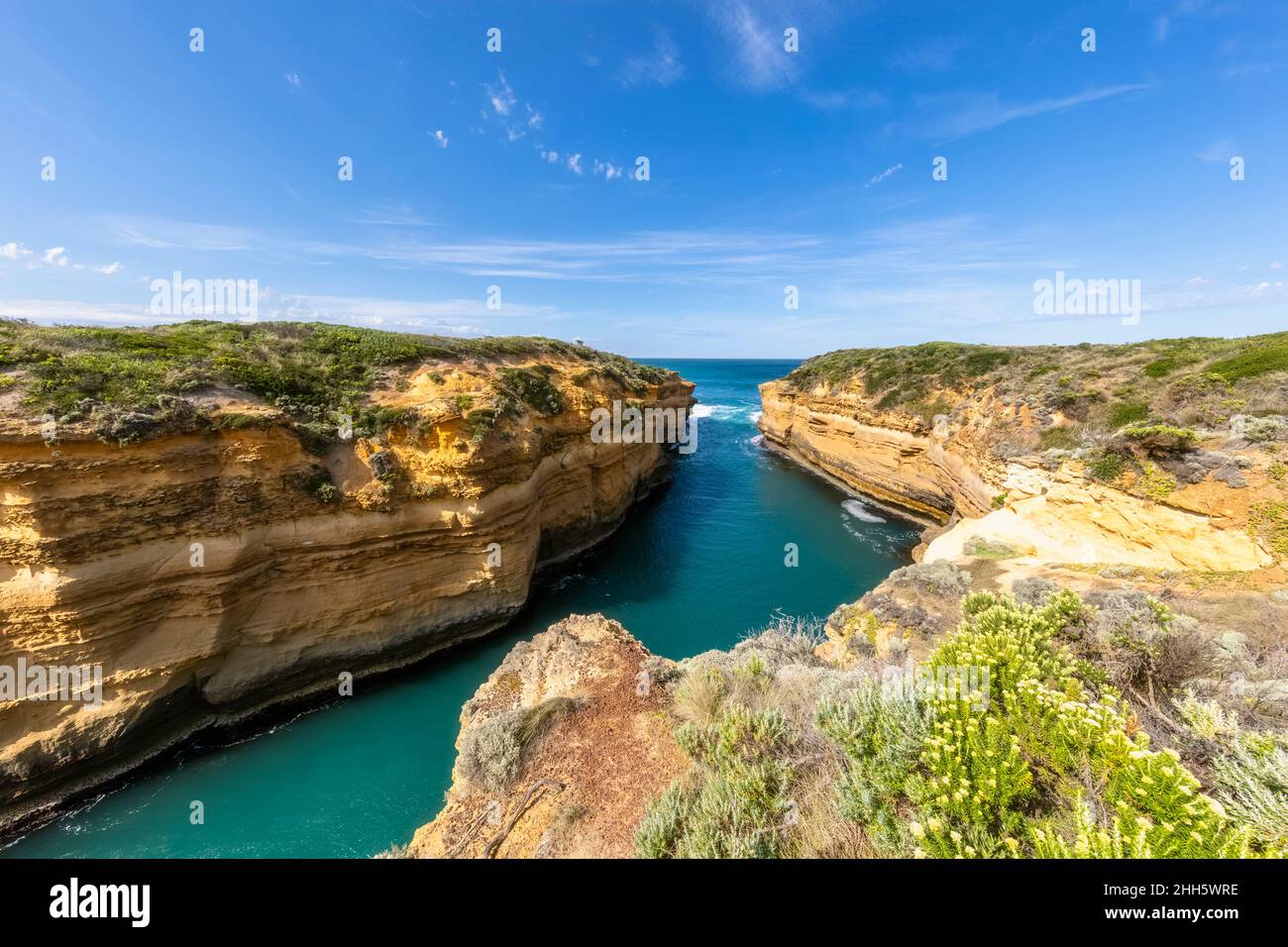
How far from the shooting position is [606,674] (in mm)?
8188

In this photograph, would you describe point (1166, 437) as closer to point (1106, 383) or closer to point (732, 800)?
point (1106, 383)

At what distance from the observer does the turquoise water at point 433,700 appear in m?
9.17

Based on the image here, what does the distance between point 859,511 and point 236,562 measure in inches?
1038

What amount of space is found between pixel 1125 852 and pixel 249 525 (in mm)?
15452

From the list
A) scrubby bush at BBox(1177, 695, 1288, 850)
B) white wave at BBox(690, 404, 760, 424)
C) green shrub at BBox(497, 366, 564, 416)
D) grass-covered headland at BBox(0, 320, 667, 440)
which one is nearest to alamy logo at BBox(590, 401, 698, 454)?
green shrub at BBox(497, 366, 564, 416)

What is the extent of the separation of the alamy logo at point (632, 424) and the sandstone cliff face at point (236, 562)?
4.71 metres

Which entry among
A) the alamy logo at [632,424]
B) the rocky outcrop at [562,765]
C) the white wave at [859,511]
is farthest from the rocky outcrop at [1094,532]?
the alamy logo at [632,424]

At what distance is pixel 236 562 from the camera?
36.3ft

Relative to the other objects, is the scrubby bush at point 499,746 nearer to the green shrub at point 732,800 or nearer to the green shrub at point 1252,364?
the green shrub at point 732,800

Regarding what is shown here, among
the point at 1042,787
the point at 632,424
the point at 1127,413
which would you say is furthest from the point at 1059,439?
the point at 1042,787

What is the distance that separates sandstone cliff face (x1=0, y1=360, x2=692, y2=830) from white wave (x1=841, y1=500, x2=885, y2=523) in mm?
17570
